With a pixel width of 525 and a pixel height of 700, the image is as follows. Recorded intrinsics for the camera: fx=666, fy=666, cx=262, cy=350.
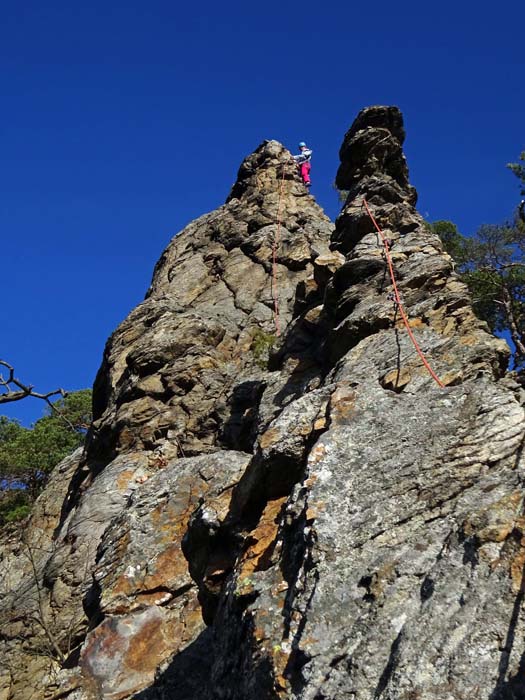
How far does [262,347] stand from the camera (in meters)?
22.6

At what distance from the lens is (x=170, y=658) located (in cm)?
1214

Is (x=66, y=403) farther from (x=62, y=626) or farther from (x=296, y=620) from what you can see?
(x=296, y=620)

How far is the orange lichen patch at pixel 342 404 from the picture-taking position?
35.3ft

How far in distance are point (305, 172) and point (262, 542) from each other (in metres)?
29.3

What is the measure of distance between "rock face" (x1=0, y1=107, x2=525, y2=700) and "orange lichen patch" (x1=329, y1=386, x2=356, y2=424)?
0.12ft

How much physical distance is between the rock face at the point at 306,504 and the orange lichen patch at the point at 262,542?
32 mm

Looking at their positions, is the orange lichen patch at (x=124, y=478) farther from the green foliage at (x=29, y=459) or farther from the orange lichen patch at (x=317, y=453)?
the green foliage at (x=29, y=459)

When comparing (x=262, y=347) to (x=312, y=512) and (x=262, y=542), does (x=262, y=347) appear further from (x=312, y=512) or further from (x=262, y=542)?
(x=312, y=512)

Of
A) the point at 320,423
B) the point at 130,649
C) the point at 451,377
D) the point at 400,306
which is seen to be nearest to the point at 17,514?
the point at 130,649

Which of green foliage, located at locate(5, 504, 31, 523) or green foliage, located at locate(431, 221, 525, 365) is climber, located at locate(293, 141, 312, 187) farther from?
green foliage, located at locate(5, 504, 31, 523)

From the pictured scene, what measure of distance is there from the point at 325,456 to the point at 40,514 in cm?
1833

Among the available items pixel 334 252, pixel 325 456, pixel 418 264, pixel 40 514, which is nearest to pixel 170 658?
pixel 325 456

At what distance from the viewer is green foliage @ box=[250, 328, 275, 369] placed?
2208 centimetres

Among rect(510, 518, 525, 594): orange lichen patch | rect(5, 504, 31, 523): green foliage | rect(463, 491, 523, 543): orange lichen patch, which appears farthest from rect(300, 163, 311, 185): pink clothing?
rect(510, 518, 525, 594): orange lichen patch
